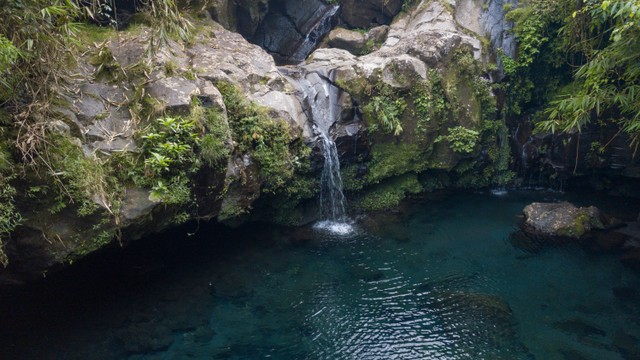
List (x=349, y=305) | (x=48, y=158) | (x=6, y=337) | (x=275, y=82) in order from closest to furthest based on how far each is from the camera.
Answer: (x=48, y=158), (x=6, y=337), (x=349, y=305), (x=275, y=82)

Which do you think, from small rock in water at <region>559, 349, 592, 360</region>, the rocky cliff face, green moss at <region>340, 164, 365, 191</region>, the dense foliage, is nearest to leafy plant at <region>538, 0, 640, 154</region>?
the dense foliage

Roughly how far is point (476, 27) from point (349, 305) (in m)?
9.65

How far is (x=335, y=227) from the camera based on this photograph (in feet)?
39.6


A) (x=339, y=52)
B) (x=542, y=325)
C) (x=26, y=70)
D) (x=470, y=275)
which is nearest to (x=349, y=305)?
(x=470, y=275)

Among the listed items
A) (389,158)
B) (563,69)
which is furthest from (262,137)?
(563,69)

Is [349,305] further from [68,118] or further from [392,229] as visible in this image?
[68,118]

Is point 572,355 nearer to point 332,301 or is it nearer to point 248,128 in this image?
point 332,301

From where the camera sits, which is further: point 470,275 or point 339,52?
point 339,52

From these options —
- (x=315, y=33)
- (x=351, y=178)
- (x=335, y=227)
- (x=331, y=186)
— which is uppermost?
(x=315, y=33)

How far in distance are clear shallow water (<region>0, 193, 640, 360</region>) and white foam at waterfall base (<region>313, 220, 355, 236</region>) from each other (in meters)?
0.21

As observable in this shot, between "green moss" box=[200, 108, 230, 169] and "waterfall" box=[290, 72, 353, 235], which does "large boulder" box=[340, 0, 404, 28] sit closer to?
"waterfall" box=[290, 72, 353, 235]

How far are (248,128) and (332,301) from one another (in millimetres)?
4074

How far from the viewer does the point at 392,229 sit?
11945mm

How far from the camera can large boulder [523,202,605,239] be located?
37.6ft
